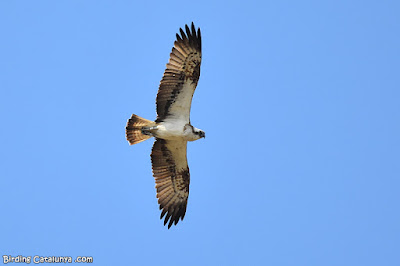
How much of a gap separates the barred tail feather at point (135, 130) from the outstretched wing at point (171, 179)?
461 millimetres

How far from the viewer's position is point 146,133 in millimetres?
→ 13555

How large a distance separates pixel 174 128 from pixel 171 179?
1.48m

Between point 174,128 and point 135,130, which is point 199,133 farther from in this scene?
point 135,130

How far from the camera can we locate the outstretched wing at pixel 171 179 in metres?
14.1

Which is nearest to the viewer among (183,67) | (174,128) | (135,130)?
(183,67)

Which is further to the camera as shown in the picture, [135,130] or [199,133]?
[135,130]

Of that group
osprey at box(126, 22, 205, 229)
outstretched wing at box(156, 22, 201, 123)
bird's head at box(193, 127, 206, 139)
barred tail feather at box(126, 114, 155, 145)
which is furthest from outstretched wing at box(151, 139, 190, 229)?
outstretched wing at box(156, 22, 201, 123)

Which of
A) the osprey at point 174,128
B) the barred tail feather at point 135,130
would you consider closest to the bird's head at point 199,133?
the osprey at point 174,128

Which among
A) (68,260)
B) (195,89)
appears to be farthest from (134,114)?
(68,260)

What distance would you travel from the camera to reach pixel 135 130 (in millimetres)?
13688

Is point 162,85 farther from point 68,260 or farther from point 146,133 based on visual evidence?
point 68,260

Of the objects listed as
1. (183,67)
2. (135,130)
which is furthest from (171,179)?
(183,67)

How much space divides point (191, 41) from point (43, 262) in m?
5.50

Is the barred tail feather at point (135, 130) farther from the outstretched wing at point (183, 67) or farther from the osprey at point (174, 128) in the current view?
the outstretched wing at point (183, 67)
